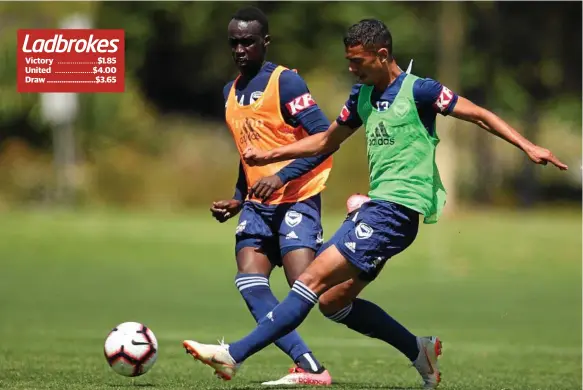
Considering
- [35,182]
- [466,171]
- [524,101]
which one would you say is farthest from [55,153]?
[524,101]

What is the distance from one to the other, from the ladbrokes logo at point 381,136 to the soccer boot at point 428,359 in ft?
4.84

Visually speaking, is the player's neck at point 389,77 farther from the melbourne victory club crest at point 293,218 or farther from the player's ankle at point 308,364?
the player's ankle at point 308,364

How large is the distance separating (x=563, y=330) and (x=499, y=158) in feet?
114

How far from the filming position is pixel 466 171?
48531 millimetres

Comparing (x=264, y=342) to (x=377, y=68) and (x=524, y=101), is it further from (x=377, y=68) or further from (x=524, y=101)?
(x=524, y=101)

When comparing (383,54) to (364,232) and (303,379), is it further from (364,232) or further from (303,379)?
(303,379)

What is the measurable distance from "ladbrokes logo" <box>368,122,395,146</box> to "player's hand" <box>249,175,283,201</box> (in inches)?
32.3

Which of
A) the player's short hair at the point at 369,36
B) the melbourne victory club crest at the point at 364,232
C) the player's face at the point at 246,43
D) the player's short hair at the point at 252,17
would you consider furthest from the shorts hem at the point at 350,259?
the player's short hair at the point at 252,17

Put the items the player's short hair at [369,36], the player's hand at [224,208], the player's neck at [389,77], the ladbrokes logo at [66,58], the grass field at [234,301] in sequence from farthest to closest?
the ladbrokes logo at [66,58] < the grass field at [234,301] < the player's hand at [224,208] < the player's neck at [389,77] < the player's short hair at [369,36]

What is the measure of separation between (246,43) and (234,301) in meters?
12.3

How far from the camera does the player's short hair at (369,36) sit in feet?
27.0

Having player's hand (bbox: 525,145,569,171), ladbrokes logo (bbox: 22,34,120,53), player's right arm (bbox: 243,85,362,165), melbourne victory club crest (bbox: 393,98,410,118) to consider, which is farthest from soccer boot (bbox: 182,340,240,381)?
ladbrokes logo (bbox: 22,34,120,53)

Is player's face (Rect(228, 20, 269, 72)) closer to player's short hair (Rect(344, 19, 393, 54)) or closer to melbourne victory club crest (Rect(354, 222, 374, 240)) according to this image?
player's short hair (Rect(344, 19, 393, 54))

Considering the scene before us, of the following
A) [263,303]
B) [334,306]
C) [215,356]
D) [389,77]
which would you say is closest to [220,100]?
[263,303]
